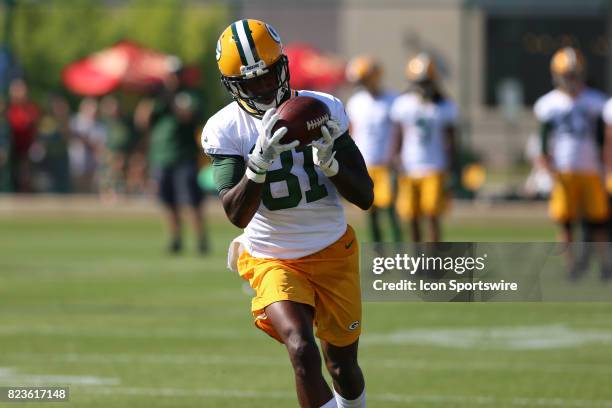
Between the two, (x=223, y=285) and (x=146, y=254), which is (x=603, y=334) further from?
(x=146, y=254)

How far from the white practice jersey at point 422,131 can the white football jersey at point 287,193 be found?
8.11 metres

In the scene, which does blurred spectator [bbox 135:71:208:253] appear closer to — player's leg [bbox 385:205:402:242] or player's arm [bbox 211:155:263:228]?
player's leg [bbox 385:205:402:242]

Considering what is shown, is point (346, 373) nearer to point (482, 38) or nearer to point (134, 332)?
point (134, 332)

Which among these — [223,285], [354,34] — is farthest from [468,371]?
[354,34]

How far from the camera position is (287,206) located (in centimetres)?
611

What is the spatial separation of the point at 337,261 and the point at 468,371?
2760 mm

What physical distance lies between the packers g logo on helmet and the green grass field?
211cm

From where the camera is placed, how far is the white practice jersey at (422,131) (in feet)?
46.8

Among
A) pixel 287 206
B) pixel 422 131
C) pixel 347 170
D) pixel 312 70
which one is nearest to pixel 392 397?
pixel 287 206

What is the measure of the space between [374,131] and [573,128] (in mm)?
2345

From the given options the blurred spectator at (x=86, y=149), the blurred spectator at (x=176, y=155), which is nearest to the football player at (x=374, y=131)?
the blurred spectator at (x=176, y=155)

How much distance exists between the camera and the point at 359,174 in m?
6.02

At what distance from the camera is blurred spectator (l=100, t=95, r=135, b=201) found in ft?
84.7

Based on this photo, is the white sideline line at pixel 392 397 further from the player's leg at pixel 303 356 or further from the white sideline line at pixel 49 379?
the player's leg at pixel 303 356
